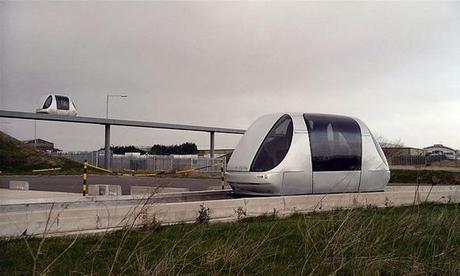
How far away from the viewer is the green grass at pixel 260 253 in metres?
5.73

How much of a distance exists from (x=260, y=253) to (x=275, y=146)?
804cm

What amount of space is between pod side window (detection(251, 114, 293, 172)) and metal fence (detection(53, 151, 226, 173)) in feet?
96.5

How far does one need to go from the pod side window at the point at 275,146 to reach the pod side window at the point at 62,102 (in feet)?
114

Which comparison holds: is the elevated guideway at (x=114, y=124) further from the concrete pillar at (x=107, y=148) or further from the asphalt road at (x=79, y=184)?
the asphalt road at (x=79, y=184)

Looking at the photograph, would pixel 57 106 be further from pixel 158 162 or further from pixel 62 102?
pixel 158 162

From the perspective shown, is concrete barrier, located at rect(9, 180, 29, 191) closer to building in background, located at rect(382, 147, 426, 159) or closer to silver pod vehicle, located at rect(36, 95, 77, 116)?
silver pod vehicle, located at rect(36, 95, 77, 116)

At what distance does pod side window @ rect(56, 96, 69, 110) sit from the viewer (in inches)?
1796

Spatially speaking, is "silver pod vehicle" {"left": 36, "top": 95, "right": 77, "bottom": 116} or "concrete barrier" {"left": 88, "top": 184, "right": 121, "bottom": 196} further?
"silver pod vehicle" {"left": 36, "top": 95, "right": 77, "bottom": 116}

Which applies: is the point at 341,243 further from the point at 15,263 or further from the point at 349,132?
the point at 349,132

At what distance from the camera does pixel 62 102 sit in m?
46.1

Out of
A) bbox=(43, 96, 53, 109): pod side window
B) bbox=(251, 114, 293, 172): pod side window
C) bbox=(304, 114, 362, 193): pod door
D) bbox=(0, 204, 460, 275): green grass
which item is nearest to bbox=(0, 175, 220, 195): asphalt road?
bbox=(251, 114, 293, 172): pod side window

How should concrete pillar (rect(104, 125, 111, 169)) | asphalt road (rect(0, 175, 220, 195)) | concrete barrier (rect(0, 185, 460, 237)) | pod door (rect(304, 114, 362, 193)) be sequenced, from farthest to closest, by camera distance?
1. concrete pillar (rect(104, 125, 111, 169))
2. asphalt road (rect(0, 175, 220, 195))
3. pod door (rect(304, 114, 362, 193))
4. concrete barrier (rect(0, 185, 460, 237))

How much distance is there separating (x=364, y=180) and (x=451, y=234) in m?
8.01

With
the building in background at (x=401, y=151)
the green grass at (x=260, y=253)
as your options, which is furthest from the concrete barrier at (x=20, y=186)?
the building in background at (x=401, y=151)
